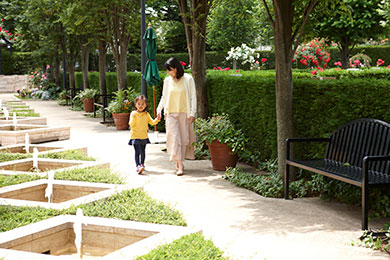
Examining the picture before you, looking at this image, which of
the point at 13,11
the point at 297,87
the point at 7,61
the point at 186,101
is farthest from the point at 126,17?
the point at 7,61

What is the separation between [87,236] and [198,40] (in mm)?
6430

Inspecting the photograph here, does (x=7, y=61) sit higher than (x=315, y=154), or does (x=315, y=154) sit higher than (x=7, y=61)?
(x=7, y=61)

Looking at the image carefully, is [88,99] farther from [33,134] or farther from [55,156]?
[55,156]

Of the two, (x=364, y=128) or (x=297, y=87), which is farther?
(x=297, y=87)

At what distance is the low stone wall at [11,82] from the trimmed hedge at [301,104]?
115 ft

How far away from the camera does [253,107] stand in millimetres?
8898

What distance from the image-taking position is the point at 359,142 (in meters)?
6.03

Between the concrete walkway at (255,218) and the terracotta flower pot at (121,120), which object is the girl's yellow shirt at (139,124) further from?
the terracotta flower pot at (121,120)

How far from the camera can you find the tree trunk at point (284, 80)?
24.1 ft

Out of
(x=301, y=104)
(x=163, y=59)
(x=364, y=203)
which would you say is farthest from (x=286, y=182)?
(x=163, y=59)

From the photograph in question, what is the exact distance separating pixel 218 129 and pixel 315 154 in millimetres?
2181

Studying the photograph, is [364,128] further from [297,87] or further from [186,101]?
[186,101]

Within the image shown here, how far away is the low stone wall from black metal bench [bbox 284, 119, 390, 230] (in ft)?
128

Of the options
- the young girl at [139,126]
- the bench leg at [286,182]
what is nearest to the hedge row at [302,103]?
the bench leg at [286,182]
